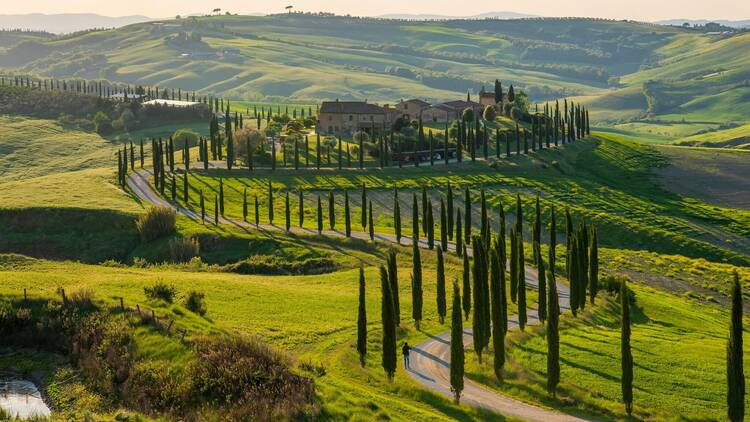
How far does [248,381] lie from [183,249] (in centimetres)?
6080

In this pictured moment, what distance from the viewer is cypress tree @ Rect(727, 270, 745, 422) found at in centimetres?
4884

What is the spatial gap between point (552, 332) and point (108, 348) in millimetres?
29082

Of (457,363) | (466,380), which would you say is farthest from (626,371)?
(466,380)

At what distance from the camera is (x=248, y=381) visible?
49.3 meters

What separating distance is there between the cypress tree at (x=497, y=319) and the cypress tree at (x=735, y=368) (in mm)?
14933

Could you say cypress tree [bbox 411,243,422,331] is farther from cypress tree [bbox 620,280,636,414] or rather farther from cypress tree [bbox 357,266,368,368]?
cypress tree [bbox 620,280,636,414]

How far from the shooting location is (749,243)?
136 m

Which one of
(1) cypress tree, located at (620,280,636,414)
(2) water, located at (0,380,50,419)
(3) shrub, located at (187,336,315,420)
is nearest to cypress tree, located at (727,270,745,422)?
(1) cypress tree, located at (620,280,636,414)

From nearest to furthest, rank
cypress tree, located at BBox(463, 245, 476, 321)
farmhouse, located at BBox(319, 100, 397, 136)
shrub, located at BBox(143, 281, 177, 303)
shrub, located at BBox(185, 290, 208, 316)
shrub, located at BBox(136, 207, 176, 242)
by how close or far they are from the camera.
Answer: shrub, located at BBox(143, 281, 177, 303) → shrub, located at BBox(185, 290, 208, 316) → cypress tree, located at BBox(463, 245, 476, 321) → shrub, located at BBox(136, 207, 176, 242) → farmhouse, located at BBox(319, 100, 397, 136)

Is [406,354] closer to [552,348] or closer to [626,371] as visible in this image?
[552,348]

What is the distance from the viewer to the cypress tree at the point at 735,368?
48844 mm

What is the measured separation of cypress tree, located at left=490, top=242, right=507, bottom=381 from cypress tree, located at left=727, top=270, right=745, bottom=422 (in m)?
14.9

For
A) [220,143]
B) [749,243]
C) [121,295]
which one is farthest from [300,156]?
[121,295]

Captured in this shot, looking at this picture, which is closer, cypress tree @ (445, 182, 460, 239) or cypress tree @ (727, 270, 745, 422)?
cypress tree @ (727, 270, 745, 422)
